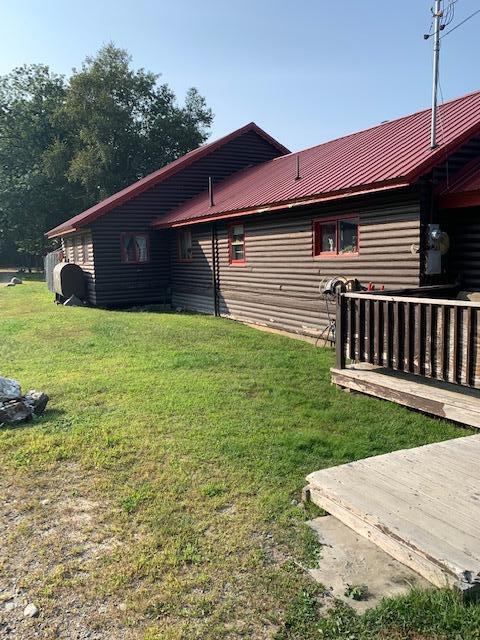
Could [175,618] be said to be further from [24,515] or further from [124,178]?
[124,178]

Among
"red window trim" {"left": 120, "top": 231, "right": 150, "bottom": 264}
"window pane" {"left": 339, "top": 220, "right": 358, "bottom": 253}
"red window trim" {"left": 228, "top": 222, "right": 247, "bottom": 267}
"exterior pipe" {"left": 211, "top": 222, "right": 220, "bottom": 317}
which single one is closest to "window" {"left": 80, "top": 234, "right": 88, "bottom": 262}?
"red window trim" {"left": 120, "top": 231, "right": 150, "bottom": 264}

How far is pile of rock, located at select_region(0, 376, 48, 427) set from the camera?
564 cm

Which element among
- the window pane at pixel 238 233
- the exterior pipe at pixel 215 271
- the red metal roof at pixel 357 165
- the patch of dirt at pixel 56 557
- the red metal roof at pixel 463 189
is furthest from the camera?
the exterior pipe at pixel 215 271

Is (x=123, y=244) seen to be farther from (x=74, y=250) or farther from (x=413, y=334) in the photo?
(x=413, y=334)

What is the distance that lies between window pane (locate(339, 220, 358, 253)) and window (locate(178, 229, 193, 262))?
24.3 feet

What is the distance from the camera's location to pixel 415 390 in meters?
5.90

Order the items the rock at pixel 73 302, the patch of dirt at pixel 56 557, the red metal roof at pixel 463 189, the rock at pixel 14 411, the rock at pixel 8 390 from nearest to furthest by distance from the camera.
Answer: the patch of dirt at pixel 56 557 → the rock at pixel 14 411 → the rock at pixel 8 390 → the red metal roof at pixel 463 189 → the rock at pixel 73 302

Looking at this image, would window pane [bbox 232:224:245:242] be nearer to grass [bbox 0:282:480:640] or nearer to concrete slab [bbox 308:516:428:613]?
grass [bbox 0:282:480:640]

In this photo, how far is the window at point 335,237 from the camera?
31.4ft

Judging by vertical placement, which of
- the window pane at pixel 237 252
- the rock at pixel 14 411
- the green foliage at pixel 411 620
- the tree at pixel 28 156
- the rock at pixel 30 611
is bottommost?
the rock at pixel 30 611

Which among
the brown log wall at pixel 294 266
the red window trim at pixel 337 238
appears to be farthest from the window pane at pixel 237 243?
the red window trim at pixel 337 238

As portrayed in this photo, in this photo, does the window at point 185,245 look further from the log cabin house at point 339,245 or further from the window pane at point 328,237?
the window pane at point 328,237

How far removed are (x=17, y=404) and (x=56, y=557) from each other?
2.86 m

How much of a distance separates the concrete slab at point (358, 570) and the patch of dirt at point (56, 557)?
1113 mm
